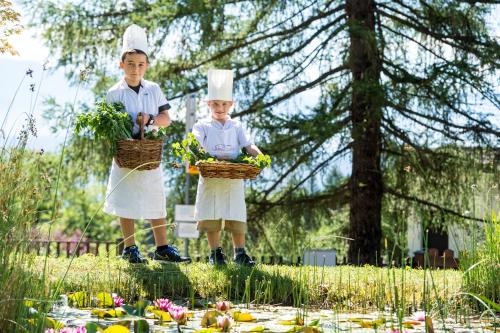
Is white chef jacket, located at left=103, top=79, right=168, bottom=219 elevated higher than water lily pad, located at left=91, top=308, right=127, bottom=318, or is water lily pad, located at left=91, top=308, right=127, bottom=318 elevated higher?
white chef jacket, located at left=103, top=79, right=168, bottom=219

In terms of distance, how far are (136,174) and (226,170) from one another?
0.70 metres

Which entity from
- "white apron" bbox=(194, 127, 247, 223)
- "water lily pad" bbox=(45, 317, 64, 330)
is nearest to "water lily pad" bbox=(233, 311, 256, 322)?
"water lily pad" bbox=(45, 317, 64, 330)

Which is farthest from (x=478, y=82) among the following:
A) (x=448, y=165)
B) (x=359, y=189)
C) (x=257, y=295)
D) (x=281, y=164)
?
(x=257, y=295)

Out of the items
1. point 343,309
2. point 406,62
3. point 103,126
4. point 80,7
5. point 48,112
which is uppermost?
point 80,7

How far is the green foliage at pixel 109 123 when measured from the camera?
17.4 feet

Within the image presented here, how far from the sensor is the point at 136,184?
5633 millimetres

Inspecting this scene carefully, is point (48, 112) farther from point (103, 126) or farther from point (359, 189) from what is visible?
point (103, 126)

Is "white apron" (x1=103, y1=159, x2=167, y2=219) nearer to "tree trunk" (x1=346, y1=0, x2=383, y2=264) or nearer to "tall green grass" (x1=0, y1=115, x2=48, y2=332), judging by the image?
"tall green grass" (x1=0, y1=115, x2=48, y2=332)

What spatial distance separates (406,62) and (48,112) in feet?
15.0

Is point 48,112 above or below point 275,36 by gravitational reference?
below

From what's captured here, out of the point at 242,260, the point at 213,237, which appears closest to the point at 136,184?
the point at 213,237

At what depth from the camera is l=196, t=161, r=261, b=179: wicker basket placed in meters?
5.39

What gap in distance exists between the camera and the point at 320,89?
31.9 ft

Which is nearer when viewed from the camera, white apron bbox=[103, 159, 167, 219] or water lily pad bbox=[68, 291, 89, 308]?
water lily pad bbox=[68, 291, 89, 308]
